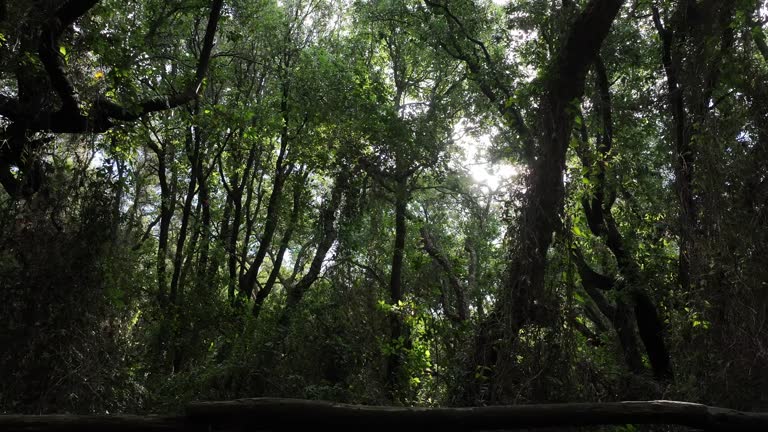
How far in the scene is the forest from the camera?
5.91 metres

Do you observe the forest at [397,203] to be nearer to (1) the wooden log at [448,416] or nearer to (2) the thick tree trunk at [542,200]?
(2) the thick tree trunk at [542,200]

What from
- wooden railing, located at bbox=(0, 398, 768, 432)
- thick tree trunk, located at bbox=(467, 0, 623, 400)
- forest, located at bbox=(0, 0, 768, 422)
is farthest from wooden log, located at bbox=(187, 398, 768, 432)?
thick tree trunk, located at bbox=(467, 0, 623, 400)

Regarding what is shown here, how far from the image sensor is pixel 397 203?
1144 cm

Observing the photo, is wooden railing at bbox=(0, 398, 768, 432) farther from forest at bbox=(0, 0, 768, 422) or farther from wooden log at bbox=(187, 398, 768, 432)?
forest at bbox=(0, 0, 768, 422)

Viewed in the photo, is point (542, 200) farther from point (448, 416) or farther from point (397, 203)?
point (397, 203)

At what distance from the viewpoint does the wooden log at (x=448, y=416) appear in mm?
3445

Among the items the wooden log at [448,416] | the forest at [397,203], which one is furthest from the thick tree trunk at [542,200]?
the wooden log at [448,416]

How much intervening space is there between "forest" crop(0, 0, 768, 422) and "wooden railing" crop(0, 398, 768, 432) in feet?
3.85

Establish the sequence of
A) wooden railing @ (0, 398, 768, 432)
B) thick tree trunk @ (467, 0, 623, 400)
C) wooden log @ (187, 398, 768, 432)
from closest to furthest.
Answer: wooden railing @ (0, 398, 768, 432) → wooden log @ (187, 398, 768, 432) → thick tree trunk @ (467, 0, 623, 400)

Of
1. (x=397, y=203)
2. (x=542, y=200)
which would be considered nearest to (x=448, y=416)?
(x=542, y=200)

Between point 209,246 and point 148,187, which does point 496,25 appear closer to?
point 209,246

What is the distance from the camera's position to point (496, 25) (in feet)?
41.7

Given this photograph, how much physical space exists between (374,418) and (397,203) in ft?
26.1

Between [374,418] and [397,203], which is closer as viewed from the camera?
[374,418]
